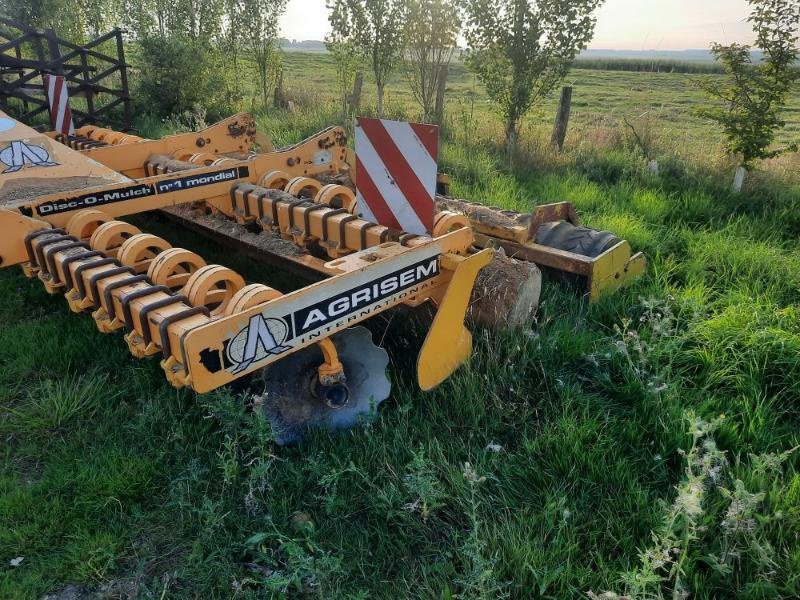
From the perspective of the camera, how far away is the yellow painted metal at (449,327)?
309 cm

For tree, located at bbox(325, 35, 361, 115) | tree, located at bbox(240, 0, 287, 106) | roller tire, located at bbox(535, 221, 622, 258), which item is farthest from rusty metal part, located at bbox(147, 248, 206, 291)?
tree, located at bbox(240, 0, 287, 106)

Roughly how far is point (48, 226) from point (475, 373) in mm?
2466

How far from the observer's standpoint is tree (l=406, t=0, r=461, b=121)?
374 inches

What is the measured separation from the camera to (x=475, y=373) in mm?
3240

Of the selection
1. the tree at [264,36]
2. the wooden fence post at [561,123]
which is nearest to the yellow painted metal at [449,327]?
the wooden fence post at [561,123]

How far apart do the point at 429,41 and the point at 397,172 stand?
771cm

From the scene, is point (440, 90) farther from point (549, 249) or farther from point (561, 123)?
point (549, 249)

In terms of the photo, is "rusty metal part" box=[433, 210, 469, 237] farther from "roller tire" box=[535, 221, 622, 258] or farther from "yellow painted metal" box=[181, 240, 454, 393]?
"roller tire" box=[535, 221, 622, 258]

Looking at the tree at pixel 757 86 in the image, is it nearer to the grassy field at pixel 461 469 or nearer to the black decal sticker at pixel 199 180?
the grassy field at pixel 461 469

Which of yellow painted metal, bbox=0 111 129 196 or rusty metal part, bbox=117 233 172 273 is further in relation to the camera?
yellow painted metal, bbox=0 111 129 196

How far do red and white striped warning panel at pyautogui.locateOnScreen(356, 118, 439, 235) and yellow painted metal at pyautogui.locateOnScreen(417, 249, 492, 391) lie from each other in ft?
0.95

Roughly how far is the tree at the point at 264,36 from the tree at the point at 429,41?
445 cm

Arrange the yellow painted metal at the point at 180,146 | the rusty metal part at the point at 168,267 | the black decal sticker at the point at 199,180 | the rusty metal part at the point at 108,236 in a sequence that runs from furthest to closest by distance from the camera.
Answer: the yellow painted metal at the point at 180,146
the black decal sticker at the point at 199,180
the rusty metal part at the point at 108,236
the rusty metal part at the point at 168,267

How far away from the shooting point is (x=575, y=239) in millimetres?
4238
